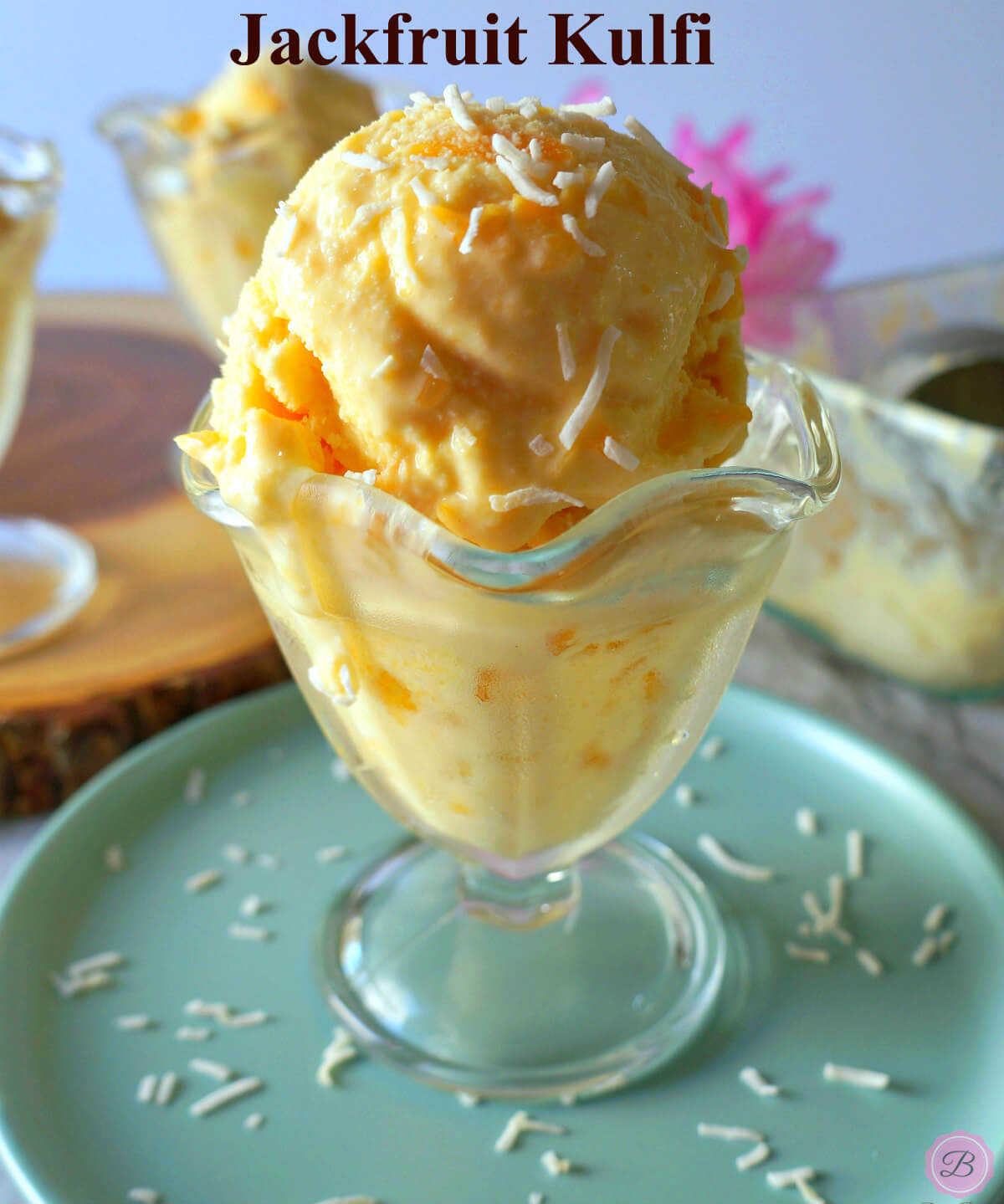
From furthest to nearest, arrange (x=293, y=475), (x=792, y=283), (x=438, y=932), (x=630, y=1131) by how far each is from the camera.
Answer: (x=792, y=283) < (x=438, y=932) < (x=630, y=1131) < (x=293, y=475)

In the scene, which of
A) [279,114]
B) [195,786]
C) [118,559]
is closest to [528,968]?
[195,786]

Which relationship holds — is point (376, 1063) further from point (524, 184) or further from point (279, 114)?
point (279, 114)

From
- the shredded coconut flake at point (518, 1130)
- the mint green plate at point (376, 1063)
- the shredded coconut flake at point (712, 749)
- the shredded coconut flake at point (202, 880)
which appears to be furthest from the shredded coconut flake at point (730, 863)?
the shredded coconut flake at point (202, 880)

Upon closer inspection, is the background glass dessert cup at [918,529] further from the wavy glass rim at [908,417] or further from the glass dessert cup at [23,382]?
the glass dessert cup at [23,382]

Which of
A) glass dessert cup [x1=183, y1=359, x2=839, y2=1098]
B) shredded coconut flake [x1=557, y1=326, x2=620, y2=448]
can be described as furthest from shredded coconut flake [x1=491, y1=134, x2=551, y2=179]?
glass dessert cup [x1=183, y1=359, x2=839, y2=1098]

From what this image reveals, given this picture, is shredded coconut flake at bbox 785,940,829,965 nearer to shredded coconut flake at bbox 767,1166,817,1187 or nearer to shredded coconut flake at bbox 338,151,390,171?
shredded coconut flake at bbox 767,1166,817,1187

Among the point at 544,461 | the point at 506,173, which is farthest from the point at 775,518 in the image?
the point at 506,173

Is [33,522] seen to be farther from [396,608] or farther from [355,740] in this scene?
[396,608]
